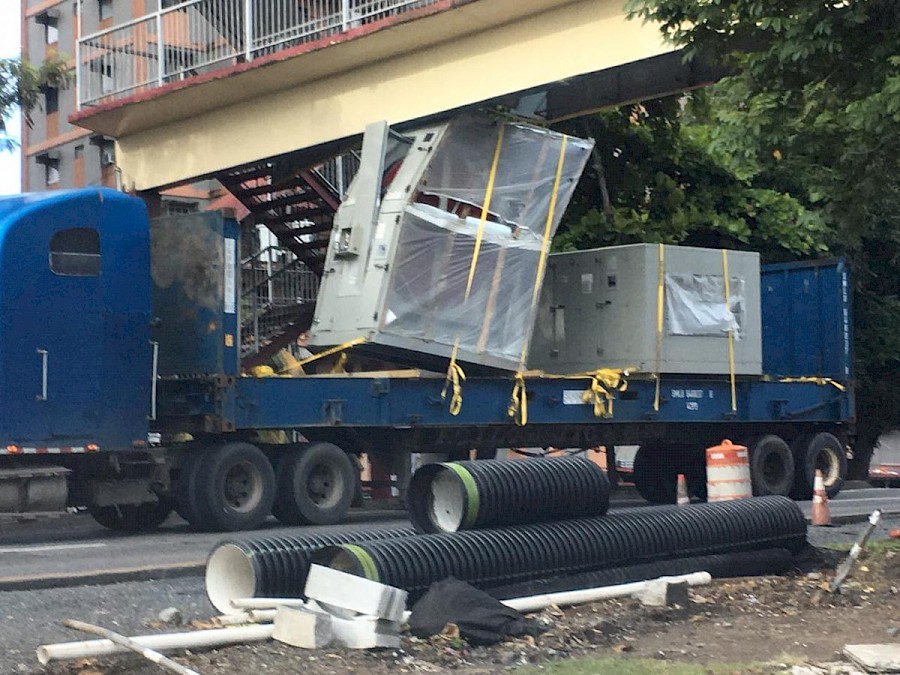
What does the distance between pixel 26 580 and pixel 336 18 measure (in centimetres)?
987

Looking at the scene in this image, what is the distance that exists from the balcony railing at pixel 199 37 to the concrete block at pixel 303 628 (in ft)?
35.5

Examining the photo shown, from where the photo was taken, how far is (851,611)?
30.7 feet

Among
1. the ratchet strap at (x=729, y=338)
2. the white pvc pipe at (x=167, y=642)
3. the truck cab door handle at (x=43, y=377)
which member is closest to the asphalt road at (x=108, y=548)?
the truck cab door handle at (x=43, y=377)

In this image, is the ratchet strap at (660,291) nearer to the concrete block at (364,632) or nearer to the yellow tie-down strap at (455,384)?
the yellow tie-down strap at (455,384)

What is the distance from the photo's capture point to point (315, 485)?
16781 millimetres

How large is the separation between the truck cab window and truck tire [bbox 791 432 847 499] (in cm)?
1089

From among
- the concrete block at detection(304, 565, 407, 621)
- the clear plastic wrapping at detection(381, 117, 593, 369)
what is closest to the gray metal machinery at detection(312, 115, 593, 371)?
the clear plastic wrapping at detection(381, 117, 593, 369)

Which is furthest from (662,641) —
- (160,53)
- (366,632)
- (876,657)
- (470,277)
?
(160,53)

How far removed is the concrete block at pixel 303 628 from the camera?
7.93 meters

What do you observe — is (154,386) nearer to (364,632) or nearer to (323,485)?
(323,485)

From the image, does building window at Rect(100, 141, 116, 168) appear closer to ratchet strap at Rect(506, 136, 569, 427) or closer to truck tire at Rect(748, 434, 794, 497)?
truck tire at Rect(748, 434, 794, 497)

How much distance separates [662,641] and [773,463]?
1302cm

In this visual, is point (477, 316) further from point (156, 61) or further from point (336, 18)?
point (156, 61)

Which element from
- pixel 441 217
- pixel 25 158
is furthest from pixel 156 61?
pixel 25 158
